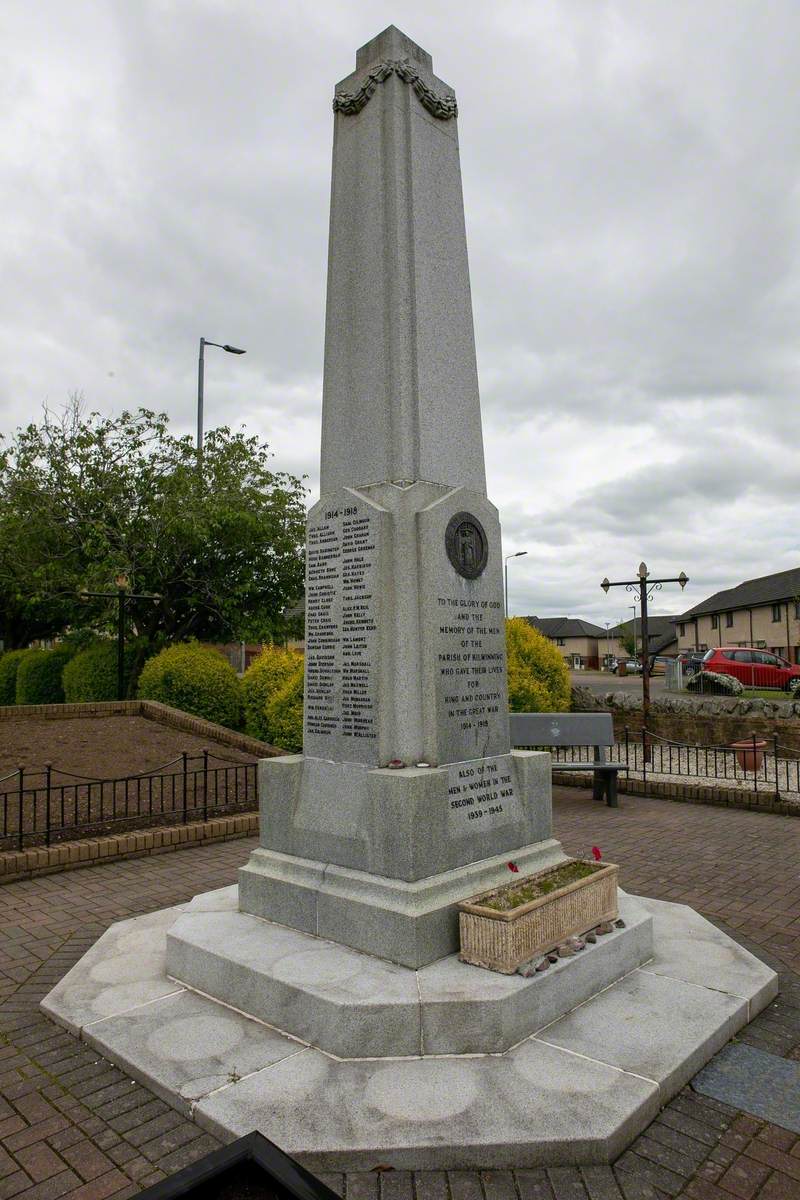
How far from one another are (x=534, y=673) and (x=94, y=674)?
9.94m

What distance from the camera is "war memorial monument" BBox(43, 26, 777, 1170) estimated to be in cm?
339

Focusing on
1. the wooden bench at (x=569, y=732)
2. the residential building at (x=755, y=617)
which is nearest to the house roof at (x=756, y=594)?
the residential building at (x=755, y=617)

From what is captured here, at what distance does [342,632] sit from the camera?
5.11 meters

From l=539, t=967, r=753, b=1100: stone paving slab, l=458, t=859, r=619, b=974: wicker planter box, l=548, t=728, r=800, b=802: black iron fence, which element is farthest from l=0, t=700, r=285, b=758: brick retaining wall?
l=539, t=967, r=753, b=1100: stone paving slab

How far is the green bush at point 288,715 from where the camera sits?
12805 millimetres

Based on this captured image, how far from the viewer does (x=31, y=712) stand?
14461 millimetres

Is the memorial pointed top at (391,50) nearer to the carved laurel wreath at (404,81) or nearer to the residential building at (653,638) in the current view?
the carved laurel wreath at (404,81)

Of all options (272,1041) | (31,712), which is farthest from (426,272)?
(31,712)

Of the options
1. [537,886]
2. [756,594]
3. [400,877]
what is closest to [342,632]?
[400,877]

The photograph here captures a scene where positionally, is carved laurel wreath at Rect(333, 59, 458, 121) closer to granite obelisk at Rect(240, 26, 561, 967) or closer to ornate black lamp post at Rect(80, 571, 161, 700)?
granite obelisk at Rect(240, 26, 561, 967)

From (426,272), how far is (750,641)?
48.1 m

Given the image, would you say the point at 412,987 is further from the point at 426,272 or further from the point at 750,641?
the point at 750,641

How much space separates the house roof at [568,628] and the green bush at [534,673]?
86.2 meters

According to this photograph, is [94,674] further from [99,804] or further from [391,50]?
[391,50]
